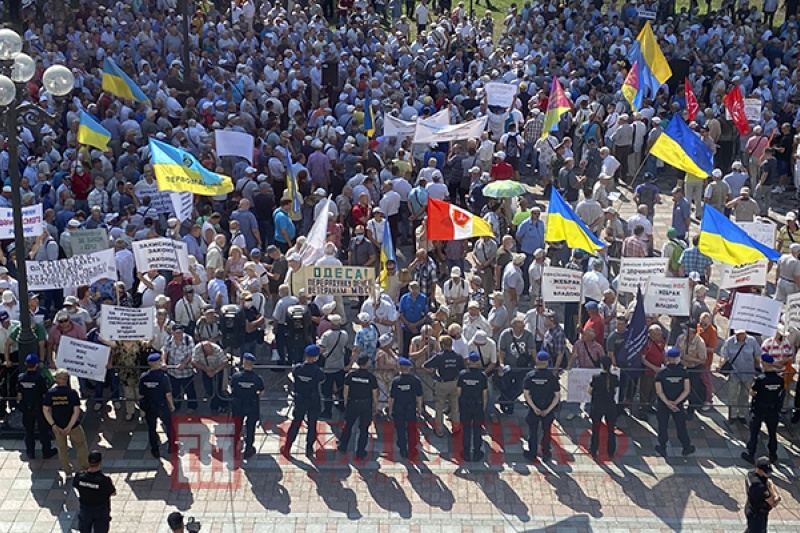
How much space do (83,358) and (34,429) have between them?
43.3 inches

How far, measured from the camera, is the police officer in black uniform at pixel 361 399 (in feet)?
49.8

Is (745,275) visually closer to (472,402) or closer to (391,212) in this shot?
(472,402)

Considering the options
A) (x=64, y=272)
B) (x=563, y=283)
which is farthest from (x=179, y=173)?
(x=563, y=283)

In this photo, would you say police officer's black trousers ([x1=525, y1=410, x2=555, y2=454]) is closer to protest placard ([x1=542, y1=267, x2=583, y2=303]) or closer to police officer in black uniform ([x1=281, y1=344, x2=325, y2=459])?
protest placard ([x1=542, y1=267, x2=583, y2=303])

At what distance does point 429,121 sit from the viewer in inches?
928

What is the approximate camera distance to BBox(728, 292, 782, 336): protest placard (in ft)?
52.7

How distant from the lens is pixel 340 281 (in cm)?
1700

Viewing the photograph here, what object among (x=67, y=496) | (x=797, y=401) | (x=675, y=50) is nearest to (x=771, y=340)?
(x=797, y=401)

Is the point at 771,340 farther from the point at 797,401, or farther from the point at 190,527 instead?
the point at 190,527

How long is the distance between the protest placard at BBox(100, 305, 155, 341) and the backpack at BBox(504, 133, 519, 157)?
11026mm

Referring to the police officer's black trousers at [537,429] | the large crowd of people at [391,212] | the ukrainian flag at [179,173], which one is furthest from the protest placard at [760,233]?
the ukrainian flag at [179,173]

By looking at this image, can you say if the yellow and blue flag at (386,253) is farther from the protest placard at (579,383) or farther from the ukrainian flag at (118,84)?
the ukrainian flag at (118,84)

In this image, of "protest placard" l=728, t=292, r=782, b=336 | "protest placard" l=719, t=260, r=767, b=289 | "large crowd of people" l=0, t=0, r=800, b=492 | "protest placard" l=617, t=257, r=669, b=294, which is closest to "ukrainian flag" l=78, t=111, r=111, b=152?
"large crowd of people" l=0, t=0, r=800, b=492

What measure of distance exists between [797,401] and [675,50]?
63.3ft
